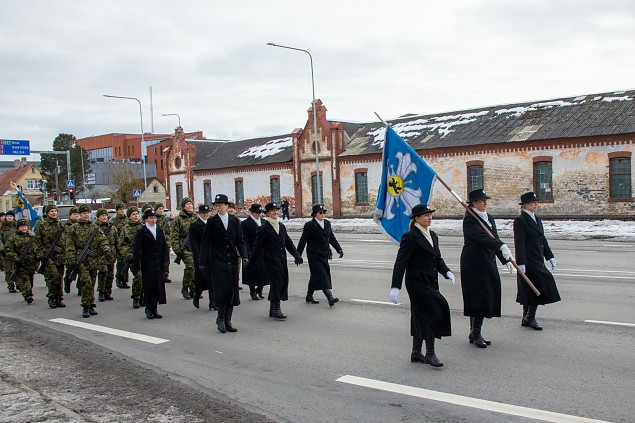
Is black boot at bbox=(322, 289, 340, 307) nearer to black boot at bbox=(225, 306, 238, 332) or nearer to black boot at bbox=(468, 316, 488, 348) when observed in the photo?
black boot at bbox=(225, 306, 238, 332)

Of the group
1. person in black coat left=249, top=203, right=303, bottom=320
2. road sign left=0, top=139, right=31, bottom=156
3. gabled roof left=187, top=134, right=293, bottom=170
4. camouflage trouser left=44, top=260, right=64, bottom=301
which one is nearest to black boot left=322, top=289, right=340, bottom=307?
person in black coat left=249, top=203, right=303, bottom=320

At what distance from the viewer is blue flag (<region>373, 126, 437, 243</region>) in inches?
357

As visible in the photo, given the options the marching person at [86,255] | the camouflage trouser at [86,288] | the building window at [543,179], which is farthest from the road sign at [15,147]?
the camouflage trouser at [86,288]

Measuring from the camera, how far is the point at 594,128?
102ft

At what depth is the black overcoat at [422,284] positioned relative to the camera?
23.4 feet

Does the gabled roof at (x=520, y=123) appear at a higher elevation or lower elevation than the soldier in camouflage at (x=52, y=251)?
higher

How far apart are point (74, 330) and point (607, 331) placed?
7435mm

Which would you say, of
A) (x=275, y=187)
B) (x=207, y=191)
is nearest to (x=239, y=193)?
(x=275, y=187)

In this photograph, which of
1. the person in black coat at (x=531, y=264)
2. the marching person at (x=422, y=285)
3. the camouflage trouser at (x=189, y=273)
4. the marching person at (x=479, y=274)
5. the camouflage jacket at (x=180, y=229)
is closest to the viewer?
the marching person at (x=422, y=285)

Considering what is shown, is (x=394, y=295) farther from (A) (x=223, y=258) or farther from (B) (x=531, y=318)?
(A) (x=223, y=258)

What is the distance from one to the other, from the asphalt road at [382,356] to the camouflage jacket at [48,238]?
95cm

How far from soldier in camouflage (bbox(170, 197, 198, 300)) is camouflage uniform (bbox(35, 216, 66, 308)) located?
83.3 inches

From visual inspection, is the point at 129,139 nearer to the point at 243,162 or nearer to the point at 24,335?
the point at 243,162

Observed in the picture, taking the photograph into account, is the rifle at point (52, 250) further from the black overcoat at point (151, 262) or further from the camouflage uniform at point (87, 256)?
the black overcoat at point (151, 262)
